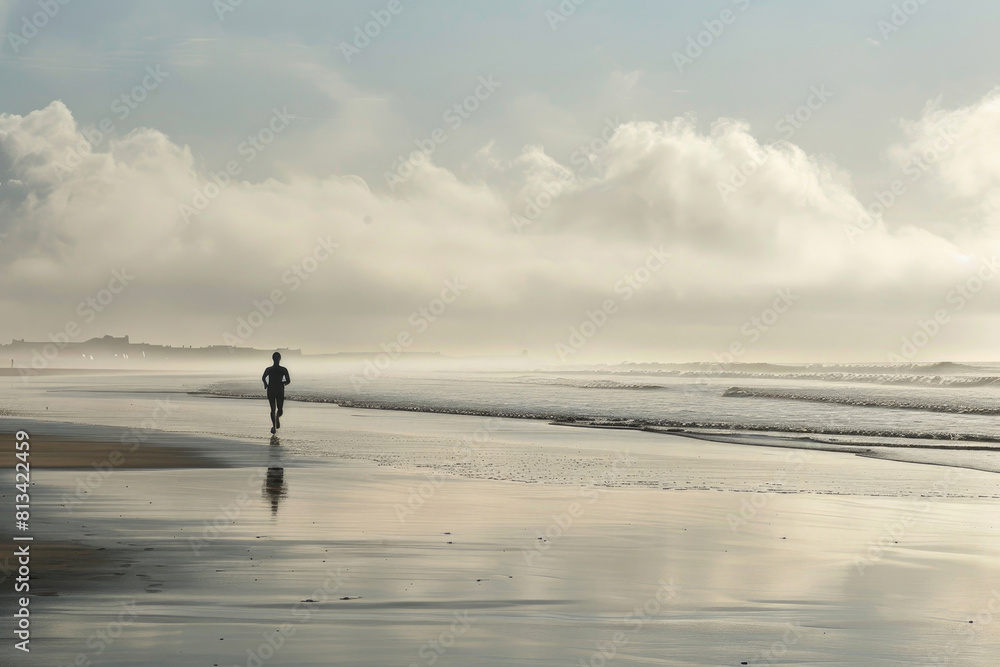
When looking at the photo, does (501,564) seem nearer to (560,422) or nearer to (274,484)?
(274,484)

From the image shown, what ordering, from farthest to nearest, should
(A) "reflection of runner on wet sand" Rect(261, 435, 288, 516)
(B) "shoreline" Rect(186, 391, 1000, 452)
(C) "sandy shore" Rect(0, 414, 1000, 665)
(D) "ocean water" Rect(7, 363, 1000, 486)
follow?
(B) "shoreline" Rect(186, 391, 1000, 452) → (D) "ocean water" Rect(7, 363, 1000, 486) → (A) "reflection of runner on wet sand" Rect(261, 435, 288, 516) → (C) "sandy shore" Rect(0, 414, 1000, 665)

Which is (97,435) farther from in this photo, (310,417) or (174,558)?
(174,558)

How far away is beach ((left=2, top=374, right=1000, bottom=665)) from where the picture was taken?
720 cm

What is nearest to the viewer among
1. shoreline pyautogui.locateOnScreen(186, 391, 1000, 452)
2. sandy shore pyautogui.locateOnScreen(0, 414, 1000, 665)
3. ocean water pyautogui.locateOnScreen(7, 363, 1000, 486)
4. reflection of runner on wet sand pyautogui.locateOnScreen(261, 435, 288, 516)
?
sandy shore pyautogui.locateOnScreen(0, 414, 1000, 665)

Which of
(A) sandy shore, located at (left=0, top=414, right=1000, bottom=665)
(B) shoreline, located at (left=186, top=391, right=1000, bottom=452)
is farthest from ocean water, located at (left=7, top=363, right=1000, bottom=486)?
(A) sandy shore, located at (left=0, top=414, right=1000, bottom=665)

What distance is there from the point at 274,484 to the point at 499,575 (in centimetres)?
832

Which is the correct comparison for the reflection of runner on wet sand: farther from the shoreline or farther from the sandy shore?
the shoreline

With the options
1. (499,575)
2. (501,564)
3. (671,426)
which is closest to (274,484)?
(501,564)

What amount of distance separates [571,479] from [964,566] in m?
8.93

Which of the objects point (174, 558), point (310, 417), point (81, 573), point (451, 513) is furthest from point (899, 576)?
point (310, 417)

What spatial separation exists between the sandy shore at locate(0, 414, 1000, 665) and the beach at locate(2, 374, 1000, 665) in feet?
0.12

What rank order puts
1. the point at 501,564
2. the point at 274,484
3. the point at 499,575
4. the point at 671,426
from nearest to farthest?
the point at 499,575
the point at 501,564
the point at 274,484
the point at 671,426

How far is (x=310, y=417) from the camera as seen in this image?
39.9m

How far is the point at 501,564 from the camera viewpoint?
1016 cm
